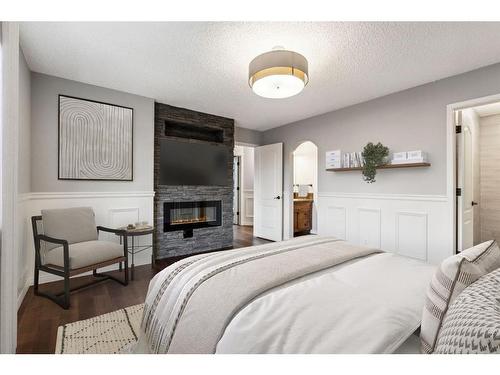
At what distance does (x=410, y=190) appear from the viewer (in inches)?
126

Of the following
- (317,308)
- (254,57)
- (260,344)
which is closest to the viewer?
(260,344)

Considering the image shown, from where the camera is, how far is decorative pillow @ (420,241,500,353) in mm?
792

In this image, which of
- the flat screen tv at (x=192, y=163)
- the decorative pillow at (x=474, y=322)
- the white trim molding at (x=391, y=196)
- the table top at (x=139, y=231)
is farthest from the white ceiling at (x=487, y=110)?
the table top at (x=139, y=231)

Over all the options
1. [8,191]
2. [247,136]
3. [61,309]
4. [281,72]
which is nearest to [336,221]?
[247,136]

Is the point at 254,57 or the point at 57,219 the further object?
the point at 57,219

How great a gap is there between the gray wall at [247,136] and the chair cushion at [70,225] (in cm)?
312

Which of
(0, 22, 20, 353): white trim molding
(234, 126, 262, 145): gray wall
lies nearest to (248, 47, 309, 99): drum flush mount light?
(0, 22, 20, 353): white trim molding

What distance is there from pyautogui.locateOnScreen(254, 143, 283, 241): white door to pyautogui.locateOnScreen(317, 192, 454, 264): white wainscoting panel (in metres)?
0.98

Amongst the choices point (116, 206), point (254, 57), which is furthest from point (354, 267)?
point (116, 206)

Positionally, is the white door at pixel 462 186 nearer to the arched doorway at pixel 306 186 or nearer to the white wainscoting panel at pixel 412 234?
the white wainscoting panel at pixel 412 234

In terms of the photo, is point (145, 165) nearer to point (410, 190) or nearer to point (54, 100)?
point (54, 100)

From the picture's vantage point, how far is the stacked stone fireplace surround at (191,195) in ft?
12.3

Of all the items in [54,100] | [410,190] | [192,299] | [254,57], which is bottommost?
[192,299]

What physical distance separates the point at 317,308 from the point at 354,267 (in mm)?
602
